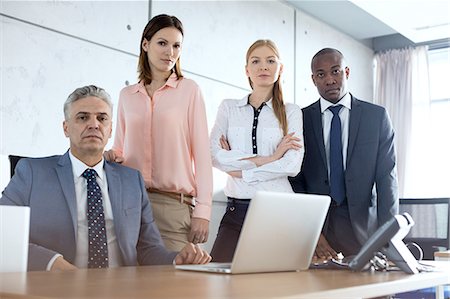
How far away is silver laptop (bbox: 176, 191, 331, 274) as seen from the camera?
A: 1.41m

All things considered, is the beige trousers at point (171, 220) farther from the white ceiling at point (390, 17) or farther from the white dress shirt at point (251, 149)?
the white ceiling at point (390, 17)

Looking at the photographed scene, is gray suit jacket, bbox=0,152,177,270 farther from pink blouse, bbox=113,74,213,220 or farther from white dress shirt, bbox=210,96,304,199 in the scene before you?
white dress shirt, bbox=210,96,304,199

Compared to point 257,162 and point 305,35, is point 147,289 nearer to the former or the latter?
point 257,162

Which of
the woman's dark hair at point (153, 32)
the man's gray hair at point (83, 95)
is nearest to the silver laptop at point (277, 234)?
the man's gray hair at point (83, 95)

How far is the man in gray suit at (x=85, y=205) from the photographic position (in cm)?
196

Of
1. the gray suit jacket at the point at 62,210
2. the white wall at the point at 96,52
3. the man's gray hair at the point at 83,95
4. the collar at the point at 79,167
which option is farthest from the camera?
the white wall at the point at 96,52

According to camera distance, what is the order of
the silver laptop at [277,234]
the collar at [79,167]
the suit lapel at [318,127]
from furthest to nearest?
the suit lapel at [318,127] < the collar at [79,167] < the silver laptop at [277,234]

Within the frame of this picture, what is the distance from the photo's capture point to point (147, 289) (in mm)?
1055

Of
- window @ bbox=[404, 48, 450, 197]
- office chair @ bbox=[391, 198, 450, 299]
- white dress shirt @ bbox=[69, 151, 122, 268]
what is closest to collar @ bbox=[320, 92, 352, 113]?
white dress shirt @ bbox=[69, 151, 122, 268]

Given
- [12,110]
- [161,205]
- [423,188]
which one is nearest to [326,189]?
[161,205]

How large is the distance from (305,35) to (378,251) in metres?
4.54

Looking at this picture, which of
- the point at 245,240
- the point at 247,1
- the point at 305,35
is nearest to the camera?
the point at 245,240

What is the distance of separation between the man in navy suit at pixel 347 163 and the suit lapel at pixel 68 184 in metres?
1.20

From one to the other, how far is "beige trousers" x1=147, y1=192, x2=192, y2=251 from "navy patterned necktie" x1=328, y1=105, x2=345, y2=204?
0.72 m
